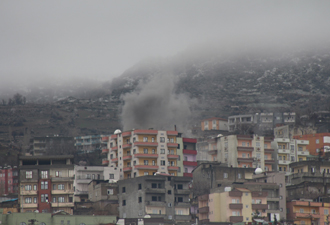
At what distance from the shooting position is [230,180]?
11175 centimetres

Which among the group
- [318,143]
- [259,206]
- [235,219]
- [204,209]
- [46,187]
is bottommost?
[235,219]

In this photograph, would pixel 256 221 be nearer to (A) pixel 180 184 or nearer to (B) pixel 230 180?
(A) pixel 180 184

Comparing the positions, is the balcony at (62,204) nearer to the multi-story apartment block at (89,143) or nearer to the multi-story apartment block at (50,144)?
the multi-story apartment block at (50,144)

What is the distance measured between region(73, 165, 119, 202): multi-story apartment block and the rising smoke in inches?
1062

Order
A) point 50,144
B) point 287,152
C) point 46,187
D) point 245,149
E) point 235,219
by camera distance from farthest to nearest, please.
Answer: point 50,144 < point 287,152 < point 245,149 < point 46,187 < point 235,219

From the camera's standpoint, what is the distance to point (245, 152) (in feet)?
431

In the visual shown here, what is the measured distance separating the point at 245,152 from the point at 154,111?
35.3m

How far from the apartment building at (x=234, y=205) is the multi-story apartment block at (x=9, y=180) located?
42.9 meters

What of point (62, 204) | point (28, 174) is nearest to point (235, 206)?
point (62, 204)

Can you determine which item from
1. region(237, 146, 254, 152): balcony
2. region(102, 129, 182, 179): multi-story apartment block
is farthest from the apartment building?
region(237, 146, 254, 152): balcony

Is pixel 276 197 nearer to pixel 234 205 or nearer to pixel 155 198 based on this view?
pixel 234 205

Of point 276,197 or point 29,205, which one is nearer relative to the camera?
point 29,205

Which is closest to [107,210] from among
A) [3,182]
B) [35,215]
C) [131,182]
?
[131,182]

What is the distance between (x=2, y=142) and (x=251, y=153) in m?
86.4
